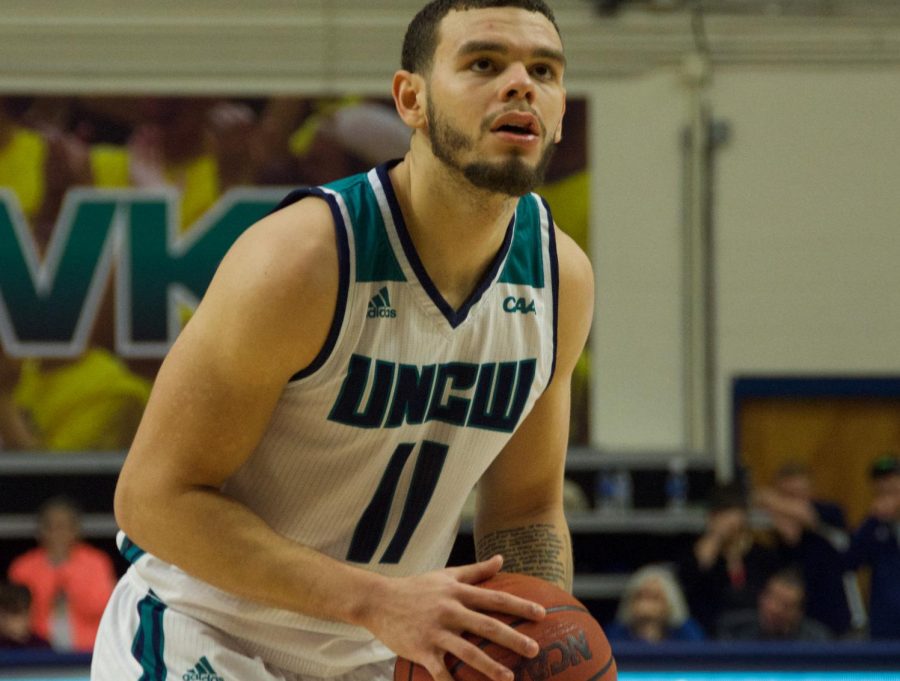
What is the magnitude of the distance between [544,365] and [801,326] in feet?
26.9

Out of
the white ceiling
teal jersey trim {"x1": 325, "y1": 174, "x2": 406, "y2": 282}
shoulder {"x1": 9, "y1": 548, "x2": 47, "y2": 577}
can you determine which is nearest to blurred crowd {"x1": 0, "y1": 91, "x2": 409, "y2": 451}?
the white ceiling

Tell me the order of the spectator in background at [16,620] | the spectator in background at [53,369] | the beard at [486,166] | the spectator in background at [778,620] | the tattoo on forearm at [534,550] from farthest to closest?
the spectator in background at [53,369], the spectator in background at [778,620], the spectator in background at [16,620], the tattoo on forearm at [534,550], the beard at [486,166]

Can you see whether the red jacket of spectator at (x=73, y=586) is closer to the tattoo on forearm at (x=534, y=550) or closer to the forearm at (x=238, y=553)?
the tattoo on forearm at (x=534, y=550)

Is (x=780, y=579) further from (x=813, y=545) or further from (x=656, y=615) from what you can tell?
(x=813, y=545)

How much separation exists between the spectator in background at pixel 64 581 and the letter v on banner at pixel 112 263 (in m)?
2.39

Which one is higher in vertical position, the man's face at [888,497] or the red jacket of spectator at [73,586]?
the man's face at [888,497]

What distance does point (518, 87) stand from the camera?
92.0 inches

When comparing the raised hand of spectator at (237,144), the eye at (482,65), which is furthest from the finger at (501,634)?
the raised hand of spectator at (237,144)

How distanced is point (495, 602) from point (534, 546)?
71 cm

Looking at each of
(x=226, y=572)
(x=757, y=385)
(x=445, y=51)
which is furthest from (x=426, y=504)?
(x=757, y=385)

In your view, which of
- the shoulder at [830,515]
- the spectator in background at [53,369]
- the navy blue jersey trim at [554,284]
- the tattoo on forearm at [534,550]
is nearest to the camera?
the navy blue jersey trim at [554,284]

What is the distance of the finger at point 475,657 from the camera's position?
2102mm

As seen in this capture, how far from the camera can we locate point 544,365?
2.70 meters

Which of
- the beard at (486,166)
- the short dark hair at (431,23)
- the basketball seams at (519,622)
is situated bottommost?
A: the basketball seams at (519,622)
